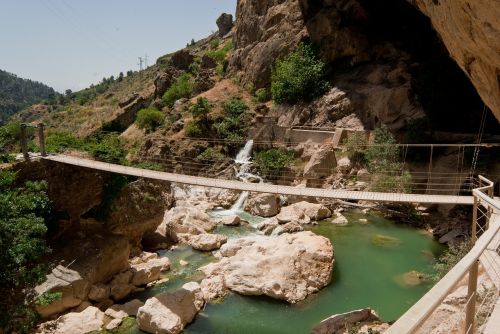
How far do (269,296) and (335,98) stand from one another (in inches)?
396

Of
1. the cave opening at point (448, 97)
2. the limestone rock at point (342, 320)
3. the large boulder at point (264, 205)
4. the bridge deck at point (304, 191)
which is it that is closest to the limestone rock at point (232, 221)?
the large boulder at point (264, 205)

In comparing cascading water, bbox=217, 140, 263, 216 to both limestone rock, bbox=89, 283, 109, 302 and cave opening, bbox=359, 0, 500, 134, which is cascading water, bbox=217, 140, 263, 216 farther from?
cave opening, bbox=359, 0, 500, 134

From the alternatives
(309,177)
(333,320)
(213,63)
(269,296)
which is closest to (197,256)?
(269,296)

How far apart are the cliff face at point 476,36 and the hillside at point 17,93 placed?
7480 centimetres

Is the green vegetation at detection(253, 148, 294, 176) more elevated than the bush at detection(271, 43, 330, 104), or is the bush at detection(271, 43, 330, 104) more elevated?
the bush at detection(271, 43, 330, 104)

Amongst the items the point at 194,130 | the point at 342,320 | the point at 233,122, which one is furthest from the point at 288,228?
the point at 194,130

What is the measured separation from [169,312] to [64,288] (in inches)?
76.0

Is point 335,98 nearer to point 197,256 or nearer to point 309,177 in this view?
point 309,177

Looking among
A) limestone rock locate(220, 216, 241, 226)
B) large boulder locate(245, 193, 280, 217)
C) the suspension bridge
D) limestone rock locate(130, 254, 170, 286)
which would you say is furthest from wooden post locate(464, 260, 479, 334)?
large boulder locate(245, 193, 280, 217)

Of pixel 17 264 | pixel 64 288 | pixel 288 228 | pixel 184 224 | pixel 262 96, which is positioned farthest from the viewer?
pixel 262 96

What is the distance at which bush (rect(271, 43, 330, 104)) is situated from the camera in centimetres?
1627

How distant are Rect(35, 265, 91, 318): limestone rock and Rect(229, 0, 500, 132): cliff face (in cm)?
940

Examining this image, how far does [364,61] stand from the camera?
16188mm

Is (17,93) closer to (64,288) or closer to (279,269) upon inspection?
(64,288)
